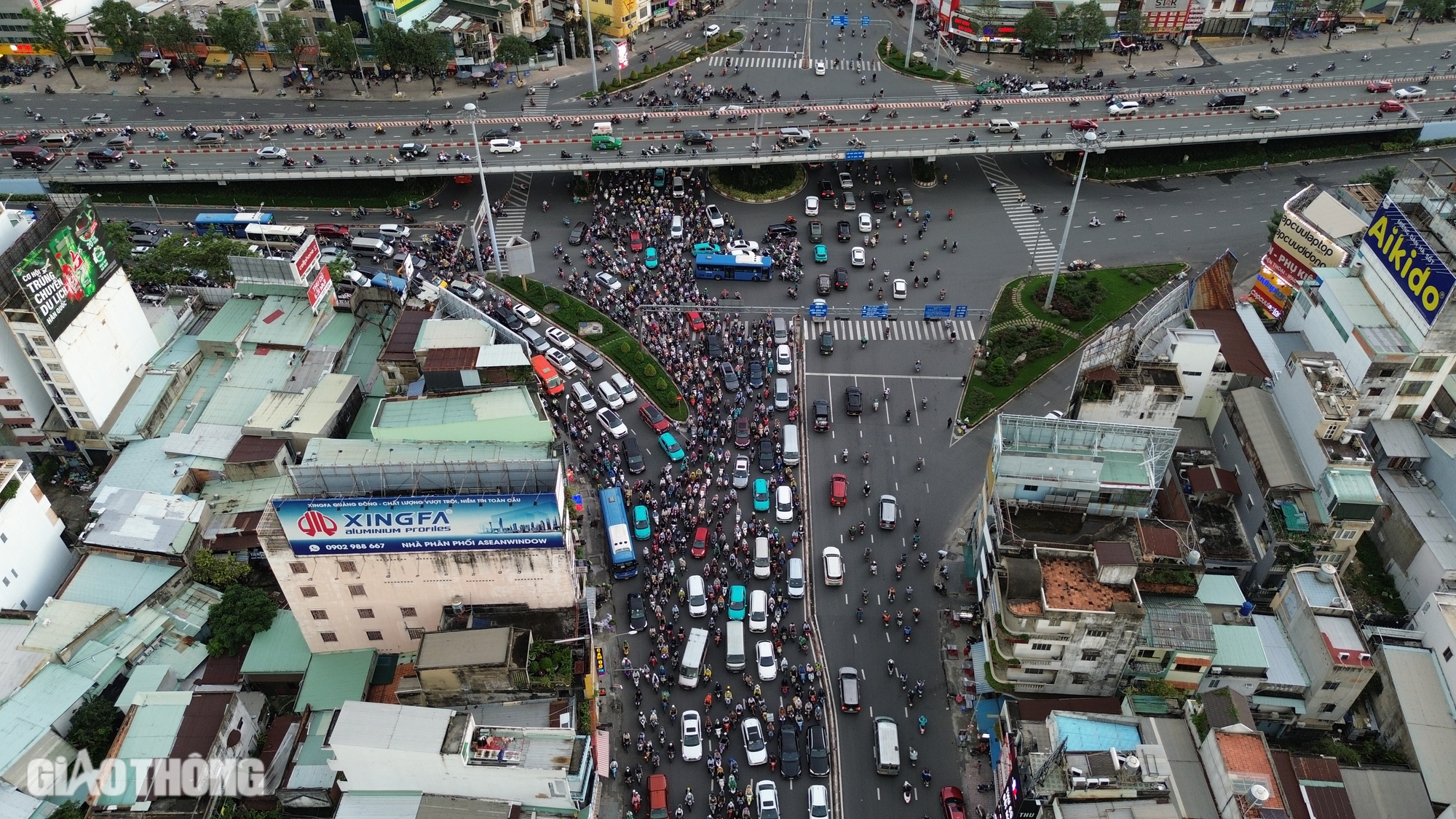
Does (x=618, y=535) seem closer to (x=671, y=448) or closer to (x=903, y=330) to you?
(x=671, y=448)

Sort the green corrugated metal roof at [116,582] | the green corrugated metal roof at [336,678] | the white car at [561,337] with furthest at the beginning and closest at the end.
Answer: the white car at [561,337] → the green corrugated metal roof at [116,582] → the green corrugated metal roof at [336,678]

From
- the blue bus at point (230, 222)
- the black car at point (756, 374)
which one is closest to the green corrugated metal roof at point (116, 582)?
the black car at point (756, 374)

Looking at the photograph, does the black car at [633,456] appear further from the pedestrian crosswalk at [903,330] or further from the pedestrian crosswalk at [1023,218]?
the pedestrian crosswalk at [1023,218]

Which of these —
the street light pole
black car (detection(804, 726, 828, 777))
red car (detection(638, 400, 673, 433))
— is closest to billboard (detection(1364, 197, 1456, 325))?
the street light pole

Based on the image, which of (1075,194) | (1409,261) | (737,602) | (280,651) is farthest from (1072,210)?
(280,651)

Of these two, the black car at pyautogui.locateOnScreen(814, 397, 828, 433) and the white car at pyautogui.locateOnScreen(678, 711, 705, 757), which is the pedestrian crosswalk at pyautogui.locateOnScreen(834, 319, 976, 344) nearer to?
the black car at pyautogui.locateOnScreen(814, 397, 828, 433)

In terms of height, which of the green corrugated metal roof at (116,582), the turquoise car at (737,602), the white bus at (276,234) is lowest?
the turquoise car at (737,602)
